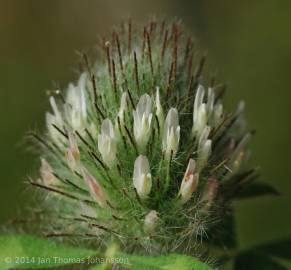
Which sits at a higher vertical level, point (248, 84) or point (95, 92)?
point (248, 84)

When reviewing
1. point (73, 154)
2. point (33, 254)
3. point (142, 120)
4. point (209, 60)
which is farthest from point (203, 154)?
point (209, 60)

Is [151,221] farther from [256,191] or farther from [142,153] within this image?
[256,191]

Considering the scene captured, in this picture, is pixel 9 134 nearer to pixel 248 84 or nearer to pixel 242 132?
pixel 248 84

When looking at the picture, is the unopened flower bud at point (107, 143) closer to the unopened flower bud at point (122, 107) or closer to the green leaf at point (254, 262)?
the unopened flower bud at point (122, 107)

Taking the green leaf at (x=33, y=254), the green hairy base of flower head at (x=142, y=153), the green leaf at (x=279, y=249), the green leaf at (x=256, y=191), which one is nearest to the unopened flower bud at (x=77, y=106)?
the green hairy base of flower head at (x=142, y=153)

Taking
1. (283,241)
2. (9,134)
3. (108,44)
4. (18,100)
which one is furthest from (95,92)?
(18,100)

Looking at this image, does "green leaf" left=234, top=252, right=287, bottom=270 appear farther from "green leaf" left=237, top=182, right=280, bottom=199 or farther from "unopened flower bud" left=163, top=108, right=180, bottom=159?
"unopened flower bud" left=163, top=108, right=180, bottom=159

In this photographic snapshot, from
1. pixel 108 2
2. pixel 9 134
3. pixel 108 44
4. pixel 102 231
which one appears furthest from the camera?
pixel 108 2
